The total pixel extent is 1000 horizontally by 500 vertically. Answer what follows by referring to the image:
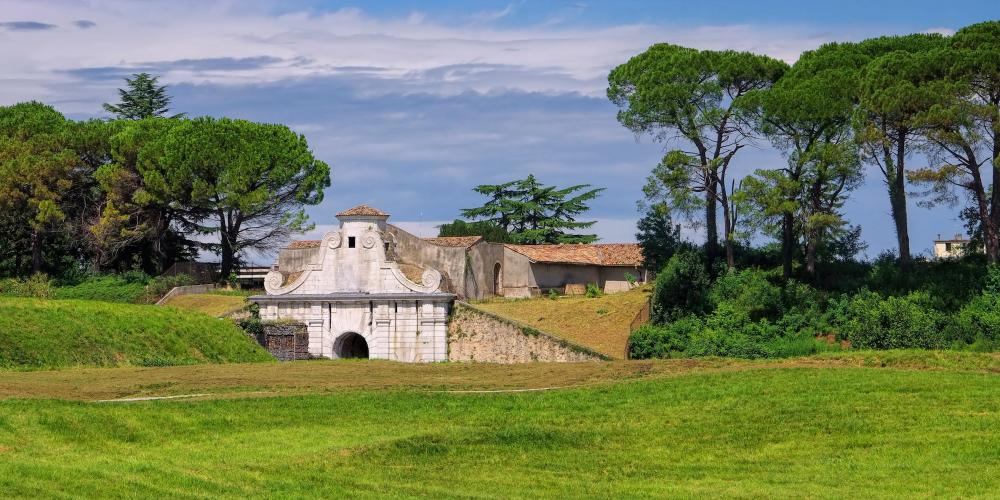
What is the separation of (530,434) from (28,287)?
47.1 meters

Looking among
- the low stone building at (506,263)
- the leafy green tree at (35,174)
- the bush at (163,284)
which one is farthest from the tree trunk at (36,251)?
the low stone building at (506,263)

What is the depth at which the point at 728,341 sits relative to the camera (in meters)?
53.4

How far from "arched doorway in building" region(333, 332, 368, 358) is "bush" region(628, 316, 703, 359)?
1151cm

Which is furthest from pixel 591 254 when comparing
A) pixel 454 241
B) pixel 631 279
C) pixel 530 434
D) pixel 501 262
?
pixel 530 434

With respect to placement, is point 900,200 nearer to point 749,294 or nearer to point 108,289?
point 749,294

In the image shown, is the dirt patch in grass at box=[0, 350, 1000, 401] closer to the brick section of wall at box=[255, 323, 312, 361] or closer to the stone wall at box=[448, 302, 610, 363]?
the stone wall at box=[448, 302, 610, 363]

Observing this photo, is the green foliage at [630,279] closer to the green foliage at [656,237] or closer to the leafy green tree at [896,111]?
the green foliage at [656,237]

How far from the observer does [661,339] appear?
5469 cm

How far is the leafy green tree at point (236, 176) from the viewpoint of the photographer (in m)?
72.6

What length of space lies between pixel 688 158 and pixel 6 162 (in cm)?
3535

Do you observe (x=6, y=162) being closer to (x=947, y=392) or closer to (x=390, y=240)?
(x=390, y=240)

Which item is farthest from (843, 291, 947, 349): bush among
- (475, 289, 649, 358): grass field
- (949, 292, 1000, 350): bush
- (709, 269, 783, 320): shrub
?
(475, 289, 649, 358): grass field

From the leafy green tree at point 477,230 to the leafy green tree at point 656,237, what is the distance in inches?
984

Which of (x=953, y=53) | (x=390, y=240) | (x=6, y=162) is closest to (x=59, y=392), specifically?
(x=390, y=240)
